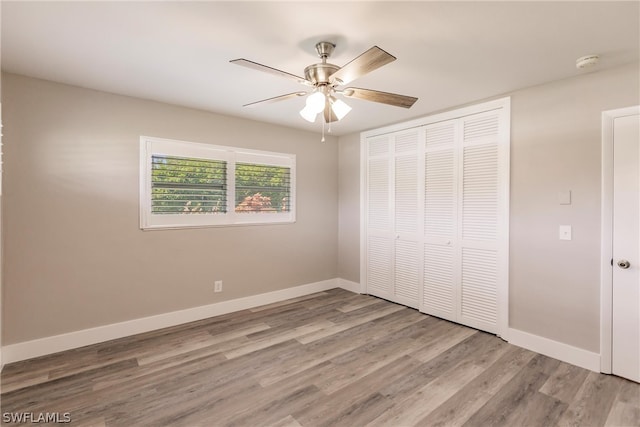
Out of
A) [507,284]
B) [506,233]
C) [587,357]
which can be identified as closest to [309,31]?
[506,233]

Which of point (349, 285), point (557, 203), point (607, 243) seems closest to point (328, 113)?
point (557, 203)

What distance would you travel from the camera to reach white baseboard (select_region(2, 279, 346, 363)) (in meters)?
2.64

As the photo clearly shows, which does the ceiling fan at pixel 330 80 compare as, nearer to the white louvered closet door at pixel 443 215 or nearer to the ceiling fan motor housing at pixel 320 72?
the ceiling fan motor housing at pixel 320 72

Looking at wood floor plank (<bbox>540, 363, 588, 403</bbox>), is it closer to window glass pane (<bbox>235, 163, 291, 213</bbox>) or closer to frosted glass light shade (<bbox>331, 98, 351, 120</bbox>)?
frosted glass light shade (<bbox>331, 98, 351, 120</bbox>)

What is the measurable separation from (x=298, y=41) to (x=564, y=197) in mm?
2554

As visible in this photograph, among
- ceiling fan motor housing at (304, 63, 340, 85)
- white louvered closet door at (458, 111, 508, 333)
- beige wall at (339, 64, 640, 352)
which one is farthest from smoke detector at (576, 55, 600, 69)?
ceiling fan motor housing at (304, 63, 340, 85)

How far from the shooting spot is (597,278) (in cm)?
251

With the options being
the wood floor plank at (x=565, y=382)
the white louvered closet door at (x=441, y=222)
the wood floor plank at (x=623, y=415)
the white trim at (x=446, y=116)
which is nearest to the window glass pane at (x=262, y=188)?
the white trim at (x=446, y=116)

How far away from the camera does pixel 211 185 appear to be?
3.65 meters

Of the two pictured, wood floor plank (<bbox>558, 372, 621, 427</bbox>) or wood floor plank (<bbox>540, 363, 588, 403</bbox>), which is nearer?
wood floor plank (<bbox>558, 372, 621, 427</bbox>)

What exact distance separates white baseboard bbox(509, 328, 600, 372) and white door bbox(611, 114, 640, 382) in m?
0.14

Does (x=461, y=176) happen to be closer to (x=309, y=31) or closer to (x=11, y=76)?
(x=309, y=31)

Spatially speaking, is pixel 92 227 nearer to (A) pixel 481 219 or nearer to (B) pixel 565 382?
(A) pixel 481 219

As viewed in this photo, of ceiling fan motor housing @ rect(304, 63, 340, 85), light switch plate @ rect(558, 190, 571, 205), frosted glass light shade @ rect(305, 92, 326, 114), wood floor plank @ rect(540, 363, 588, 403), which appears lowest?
wood floor plank @ rect(540, 363, 588, 403)
